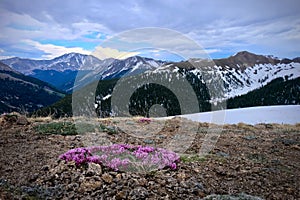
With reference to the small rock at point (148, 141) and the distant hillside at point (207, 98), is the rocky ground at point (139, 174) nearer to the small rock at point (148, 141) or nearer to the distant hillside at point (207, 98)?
the small rock at point (148, 141)

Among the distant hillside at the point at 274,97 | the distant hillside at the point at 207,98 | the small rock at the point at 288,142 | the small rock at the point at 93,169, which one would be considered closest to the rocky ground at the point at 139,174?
the small rock at the point at 93,169

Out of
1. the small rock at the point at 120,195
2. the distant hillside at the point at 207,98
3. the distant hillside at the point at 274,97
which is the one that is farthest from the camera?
the distant hillside at the point at 274,97

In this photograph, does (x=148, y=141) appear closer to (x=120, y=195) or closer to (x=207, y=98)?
(x=120, y=195)

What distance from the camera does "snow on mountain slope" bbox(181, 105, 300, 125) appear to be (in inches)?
988

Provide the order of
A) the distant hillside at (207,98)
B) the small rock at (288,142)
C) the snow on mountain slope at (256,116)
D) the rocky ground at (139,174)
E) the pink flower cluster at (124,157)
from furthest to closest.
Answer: the distant hillside at (207,98) < the snow on mountain slope at (256,116) < the small rock at (288,142) < the pink flower cluster at (124,157) < the rocky ground at (139,174)

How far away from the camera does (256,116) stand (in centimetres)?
2678

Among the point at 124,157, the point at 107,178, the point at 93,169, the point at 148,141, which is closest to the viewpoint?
the point at 107,178

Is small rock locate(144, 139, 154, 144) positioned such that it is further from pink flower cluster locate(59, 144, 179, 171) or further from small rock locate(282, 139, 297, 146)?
small rock locate(282, 139, 297, 146)

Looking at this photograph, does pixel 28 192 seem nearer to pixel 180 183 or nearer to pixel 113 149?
pixel 113 149

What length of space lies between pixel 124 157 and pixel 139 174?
2.78 feet

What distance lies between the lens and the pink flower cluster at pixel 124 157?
632cm

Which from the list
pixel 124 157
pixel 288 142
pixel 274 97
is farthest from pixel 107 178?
pixel 274 97

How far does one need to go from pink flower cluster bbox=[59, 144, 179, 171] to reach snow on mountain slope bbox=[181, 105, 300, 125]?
17783 millimetres

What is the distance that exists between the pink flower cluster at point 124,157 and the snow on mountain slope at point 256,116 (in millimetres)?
17783
